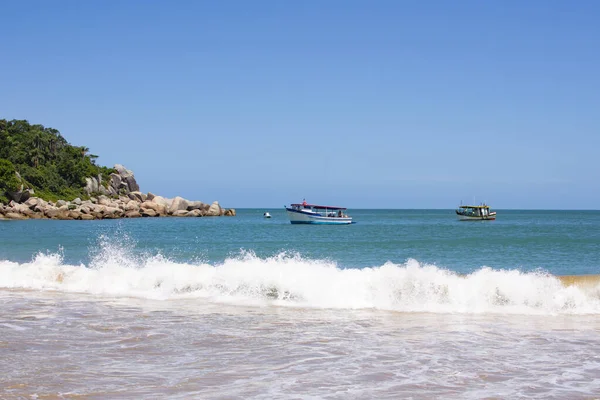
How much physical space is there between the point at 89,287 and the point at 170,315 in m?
5.92

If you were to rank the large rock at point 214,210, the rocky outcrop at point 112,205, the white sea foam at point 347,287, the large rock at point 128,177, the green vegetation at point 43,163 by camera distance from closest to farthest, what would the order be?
1. the white sea foam at point 347,287
2. the rocky outcrop at point 112,205
3. the green vegetation at point 43,163
4. the large rock at point 214,210
5. the large rock at point 128,177

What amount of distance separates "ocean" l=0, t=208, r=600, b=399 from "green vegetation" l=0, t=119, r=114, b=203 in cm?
7026

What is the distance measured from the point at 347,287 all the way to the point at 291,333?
4.55 m

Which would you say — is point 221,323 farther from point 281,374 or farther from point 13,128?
point 13,128

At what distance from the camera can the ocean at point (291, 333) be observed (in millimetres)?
6930

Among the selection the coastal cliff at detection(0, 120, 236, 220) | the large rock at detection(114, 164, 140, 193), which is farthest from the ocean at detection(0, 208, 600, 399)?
the large rock at detection(114, 164, 140, 193)

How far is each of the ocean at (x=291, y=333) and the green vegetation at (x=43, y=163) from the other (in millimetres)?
70255

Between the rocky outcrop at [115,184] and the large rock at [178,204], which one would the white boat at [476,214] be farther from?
the rocky outcrop at [115,184]

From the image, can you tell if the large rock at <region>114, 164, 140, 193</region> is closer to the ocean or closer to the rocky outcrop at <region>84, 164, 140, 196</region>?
the rocky outcrop at <region>84, 164, 140, 196</region>

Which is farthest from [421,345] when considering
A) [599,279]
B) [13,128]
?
[13,128]

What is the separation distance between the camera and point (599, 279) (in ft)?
52.3

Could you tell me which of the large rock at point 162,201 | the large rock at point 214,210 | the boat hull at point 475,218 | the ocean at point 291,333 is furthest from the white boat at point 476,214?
the ocean at point 291,333

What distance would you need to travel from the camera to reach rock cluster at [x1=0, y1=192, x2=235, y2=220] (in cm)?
7556

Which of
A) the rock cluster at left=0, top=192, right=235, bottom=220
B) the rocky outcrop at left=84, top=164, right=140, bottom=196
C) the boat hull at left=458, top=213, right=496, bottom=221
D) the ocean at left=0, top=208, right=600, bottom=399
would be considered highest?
the rocky outcrop at left=84, top=164, right=140, bottom=196
